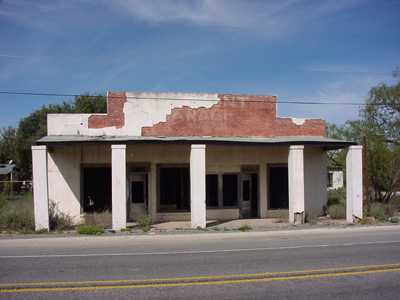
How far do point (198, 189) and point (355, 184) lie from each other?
24.3 feet

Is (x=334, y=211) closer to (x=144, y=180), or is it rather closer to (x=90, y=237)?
(x=144, y=180)

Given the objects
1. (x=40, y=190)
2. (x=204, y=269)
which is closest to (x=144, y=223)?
(x=40, y=190)

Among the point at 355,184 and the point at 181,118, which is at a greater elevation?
the point at 181,118

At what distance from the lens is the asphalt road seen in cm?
666

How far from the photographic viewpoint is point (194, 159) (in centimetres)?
1778

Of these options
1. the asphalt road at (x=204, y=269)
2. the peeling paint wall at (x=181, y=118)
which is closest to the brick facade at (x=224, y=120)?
the peeling paint wall at (x=181, y=118)

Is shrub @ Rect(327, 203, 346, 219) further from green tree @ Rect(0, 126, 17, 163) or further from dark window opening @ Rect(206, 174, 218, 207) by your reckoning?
green tree @ Rect(0, 126, 17, 163)

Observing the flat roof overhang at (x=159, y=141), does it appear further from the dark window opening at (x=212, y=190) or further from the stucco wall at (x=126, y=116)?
the dark window opening at (x=212, y=190)

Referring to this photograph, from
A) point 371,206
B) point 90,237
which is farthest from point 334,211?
point 90,237

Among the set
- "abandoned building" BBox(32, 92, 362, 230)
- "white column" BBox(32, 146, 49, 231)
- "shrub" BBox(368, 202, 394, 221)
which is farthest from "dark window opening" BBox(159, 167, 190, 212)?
"shrub" BBox(368, 202, 394, 221)

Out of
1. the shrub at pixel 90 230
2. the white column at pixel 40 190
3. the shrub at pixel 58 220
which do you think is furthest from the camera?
the shrub at pixel 58 220

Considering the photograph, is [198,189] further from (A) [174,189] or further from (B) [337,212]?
(B) [337,212]

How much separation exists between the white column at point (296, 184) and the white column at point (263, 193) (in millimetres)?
2621

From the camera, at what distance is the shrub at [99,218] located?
1849cm
